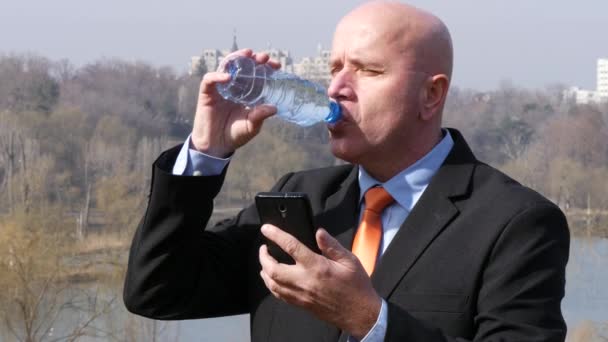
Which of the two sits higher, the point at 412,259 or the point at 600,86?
the point at 412,259

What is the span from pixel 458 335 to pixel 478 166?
16.5 inches

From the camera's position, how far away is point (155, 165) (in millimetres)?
2365

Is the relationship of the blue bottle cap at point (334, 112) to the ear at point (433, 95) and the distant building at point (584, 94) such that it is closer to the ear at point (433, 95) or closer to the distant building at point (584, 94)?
the ear at point (433, 95)

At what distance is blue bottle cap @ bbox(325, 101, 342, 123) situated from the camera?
229cm

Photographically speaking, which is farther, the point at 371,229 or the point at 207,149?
the point at 207,149

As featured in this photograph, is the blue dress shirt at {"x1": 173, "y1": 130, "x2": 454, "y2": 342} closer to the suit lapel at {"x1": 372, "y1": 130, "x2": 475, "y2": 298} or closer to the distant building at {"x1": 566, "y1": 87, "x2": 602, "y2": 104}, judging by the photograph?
the suit lapel at {"x1": 372, "y1": 130, "x2": 475, "y2": 298}

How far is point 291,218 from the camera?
1.96 meters

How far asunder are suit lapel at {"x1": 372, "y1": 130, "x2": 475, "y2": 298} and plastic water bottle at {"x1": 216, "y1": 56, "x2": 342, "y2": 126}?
0.26 m

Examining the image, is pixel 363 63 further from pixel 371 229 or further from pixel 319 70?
pixel 319 70

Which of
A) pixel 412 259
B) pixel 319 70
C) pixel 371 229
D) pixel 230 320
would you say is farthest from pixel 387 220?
pixel 319 70

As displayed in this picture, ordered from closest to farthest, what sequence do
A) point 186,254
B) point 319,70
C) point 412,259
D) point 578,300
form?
point 412,259, point 186,254, point 578,300, point 319,70

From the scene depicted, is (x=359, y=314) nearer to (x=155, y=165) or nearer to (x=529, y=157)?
(x=155, y=165)

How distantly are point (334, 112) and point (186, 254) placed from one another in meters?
0.46

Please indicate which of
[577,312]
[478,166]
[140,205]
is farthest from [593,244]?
[478,166]
